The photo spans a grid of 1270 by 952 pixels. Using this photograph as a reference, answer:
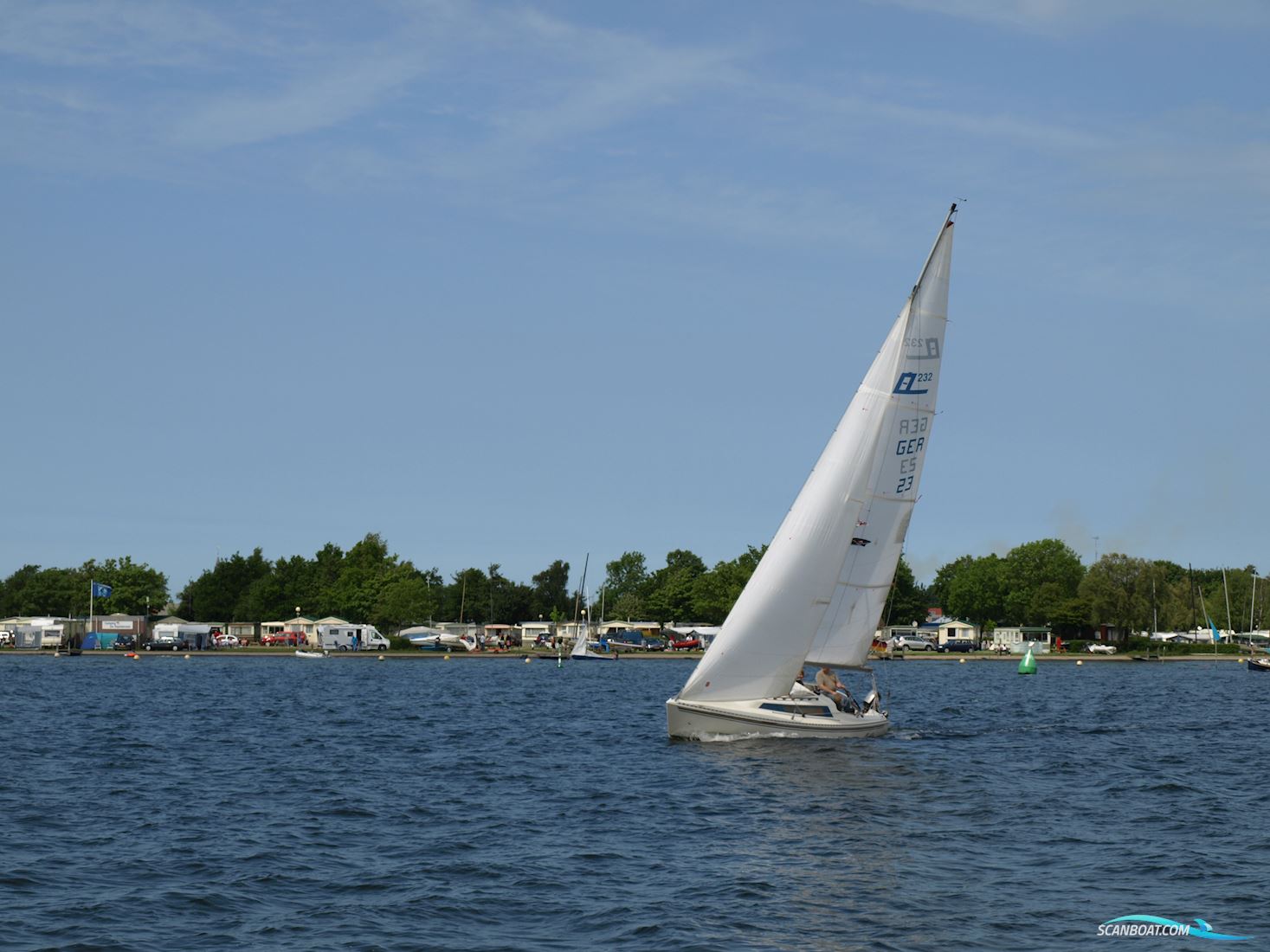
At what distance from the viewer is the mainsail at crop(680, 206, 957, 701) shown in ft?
132

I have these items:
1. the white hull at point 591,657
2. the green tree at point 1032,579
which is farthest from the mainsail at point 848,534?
the green tree at point 1032,579

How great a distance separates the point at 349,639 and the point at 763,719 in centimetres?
13130

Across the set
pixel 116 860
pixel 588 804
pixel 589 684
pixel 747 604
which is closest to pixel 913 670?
pixel 589 684

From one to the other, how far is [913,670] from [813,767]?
9066 cm

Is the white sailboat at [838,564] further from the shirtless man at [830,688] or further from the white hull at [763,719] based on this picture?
the shirtless man at [830,688]

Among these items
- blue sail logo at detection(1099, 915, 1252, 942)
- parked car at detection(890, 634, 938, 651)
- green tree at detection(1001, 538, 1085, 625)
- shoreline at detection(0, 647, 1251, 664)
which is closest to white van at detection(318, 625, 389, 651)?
shoreline at detection(0, 647, 1251, 664)

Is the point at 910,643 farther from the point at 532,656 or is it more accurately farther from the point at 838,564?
the point at 838,564

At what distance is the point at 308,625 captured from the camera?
180m

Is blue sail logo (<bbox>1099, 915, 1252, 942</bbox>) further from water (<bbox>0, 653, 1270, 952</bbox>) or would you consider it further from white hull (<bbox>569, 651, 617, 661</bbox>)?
white hull (<bbox>569, 651, 617, 661</bbox>)

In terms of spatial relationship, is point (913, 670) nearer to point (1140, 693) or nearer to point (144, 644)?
point (1140, 693)

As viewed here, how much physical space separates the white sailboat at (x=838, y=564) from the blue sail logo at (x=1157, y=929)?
2029 cm

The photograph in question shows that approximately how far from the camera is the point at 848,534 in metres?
41.4

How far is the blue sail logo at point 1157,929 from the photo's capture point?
18641mm

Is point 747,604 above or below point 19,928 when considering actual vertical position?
above
